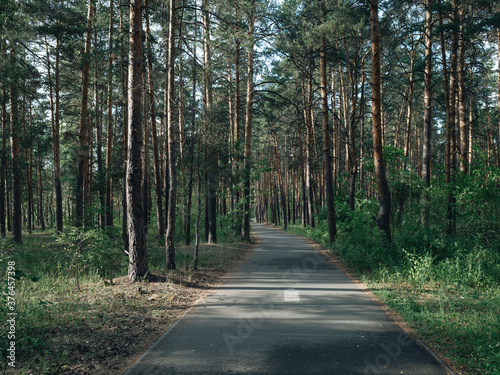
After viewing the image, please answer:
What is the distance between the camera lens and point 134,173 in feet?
30.5

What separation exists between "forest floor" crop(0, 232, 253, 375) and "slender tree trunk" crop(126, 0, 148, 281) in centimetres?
62

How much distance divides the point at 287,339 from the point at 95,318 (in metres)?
3.82

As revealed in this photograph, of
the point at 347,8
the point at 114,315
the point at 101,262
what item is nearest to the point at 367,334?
the point at 114,315

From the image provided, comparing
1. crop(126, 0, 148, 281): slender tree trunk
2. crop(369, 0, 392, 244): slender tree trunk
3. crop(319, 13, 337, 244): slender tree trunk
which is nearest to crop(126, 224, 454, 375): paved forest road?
crop(126, 0, 148, 281): slender tree trunk

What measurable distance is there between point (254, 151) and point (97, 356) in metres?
54.1

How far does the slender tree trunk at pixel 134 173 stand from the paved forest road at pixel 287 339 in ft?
8.55

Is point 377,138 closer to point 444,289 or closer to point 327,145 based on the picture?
point 327,145

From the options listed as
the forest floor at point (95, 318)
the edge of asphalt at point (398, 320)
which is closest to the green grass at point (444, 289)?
the edge of asphalt at point (398, 320)

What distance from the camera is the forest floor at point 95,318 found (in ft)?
15.2

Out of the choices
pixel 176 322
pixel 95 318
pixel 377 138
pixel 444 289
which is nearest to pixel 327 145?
pixel 377 138

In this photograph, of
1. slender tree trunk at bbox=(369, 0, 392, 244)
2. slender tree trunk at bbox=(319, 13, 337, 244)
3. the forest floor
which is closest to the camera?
the forest floor

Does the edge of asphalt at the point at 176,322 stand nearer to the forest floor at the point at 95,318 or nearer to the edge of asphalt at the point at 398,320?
the forest floor at the point at 95,318

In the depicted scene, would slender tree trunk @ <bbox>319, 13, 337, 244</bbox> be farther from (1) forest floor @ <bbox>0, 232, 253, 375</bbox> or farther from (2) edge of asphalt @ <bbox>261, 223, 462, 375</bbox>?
(1) forest floor @ <bbox>0, 232, 253, 375</bbox>

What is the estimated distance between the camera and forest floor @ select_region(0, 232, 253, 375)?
464 centimetres
